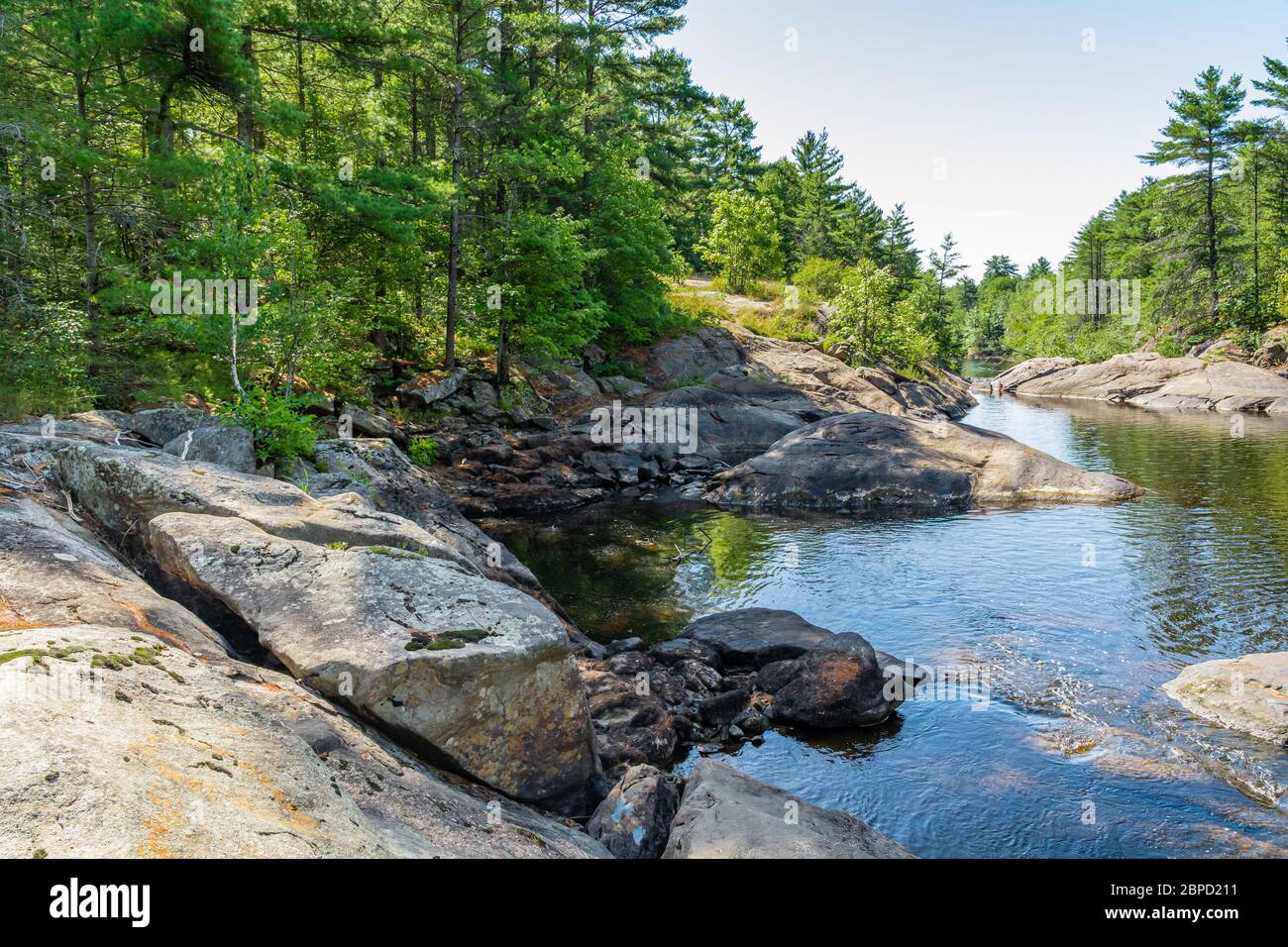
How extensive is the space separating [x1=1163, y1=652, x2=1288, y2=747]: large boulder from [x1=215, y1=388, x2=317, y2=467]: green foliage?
13.4 metres

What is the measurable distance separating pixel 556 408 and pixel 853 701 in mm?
21116

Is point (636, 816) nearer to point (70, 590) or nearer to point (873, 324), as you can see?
point (70, 590)

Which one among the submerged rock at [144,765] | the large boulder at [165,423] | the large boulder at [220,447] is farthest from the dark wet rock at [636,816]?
the large boulder at [165,423]

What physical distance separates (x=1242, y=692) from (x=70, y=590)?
12334 mm

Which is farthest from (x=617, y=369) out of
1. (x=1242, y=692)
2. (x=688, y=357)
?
(x=1242, y=692)

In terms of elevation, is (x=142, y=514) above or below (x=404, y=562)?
above

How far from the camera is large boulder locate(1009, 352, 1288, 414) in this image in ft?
145

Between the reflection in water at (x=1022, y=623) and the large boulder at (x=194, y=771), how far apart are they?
4535 millimetres

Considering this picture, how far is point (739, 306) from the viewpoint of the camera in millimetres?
47750

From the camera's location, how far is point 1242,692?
9266 mm

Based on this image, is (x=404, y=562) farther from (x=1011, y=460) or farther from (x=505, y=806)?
(x=1011, y=460)

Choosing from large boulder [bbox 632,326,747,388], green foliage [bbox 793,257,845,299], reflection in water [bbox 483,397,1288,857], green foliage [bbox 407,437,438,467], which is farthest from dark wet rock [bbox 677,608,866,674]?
green foliage [bbox 793,257,845,299]

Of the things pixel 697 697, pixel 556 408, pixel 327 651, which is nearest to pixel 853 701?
pixel 697 697

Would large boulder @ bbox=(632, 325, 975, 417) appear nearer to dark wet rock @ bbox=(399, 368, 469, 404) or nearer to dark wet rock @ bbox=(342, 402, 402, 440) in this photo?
dark wet rock @ bbox=(399, 368, 469, 404)
